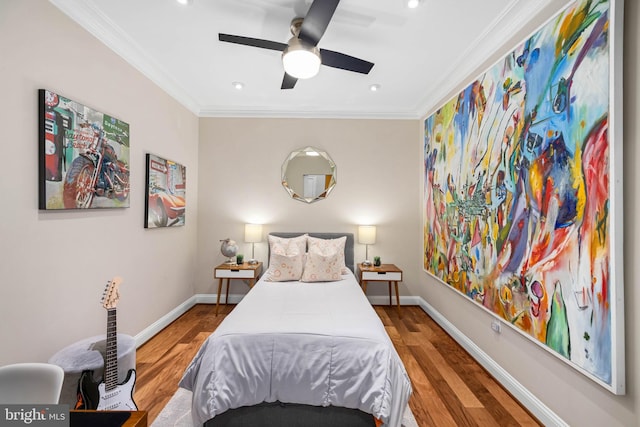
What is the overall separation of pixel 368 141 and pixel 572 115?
8.72 feet

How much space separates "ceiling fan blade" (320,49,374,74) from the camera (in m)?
2.17

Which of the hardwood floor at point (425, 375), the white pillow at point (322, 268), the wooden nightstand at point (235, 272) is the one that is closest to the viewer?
the hardwood floor at point (425, 375)

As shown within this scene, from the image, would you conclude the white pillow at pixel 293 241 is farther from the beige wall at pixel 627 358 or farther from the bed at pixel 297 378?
the beige wall at pixel 627 358

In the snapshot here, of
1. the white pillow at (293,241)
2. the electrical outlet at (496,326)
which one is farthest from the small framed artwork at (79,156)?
the electrical outlet at (496,326)

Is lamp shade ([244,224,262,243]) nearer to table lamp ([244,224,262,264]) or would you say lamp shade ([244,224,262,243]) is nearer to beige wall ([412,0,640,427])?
table lamp ([244,224,262,264])

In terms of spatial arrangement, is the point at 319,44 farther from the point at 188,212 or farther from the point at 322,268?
the point at 188,212

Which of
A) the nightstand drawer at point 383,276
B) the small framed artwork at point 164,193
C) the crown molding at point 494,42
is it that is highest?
the crown molding at point 494,42

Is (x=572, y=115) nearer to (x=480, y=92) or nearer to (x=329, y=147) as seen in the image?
(x=480, y=92)

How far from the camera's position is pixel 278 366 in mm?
1672

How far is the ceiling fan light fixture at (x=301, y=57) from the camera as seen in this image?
6.39ft

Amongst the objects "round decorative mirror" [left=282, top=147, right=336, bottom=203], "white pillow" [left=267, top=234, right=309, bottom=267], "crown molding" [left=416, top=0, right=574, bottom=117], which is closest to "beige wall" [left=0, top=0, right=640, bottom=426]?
"round decorative mirror" [left=282, top=147, right=336, bottom=203]

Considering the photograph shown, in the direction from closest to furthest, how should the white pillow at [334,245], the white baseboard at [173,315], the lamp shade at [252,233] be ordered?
the white baseboard at [173,315], the white pillow at [334,245], the lamp shade at [252,233]

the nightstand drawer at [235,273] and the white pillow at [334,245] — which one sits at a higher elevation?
the white pillow at [334,245]

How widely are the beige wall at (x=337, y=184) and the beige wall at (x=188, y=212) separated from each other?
0.01m
